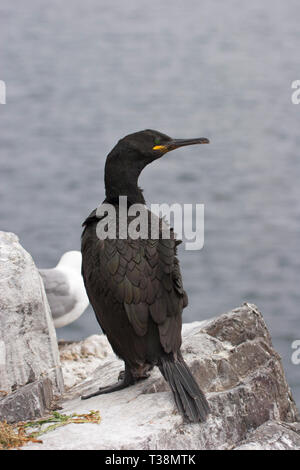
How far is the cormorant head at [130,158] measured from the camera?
5.39 m

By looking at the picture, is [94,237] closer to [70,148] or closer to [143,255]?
[143,255]

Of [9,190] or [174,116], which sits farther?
[174,116]

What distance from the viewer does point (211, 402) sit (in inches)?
190

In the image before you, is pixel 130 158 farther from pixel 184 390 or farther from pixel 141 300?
pixel 184 390

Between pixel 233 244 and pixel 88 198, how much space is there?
8.54 feet

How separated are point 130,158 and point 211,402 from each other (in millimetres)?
1693

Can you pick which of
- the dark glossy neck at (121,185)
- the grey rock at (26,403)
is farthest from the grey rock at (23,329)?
the dark glossy neck at (121,185)

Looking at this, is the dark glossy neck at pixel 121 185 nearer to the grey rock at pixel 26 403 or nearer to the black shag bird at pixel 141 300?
the black shag bird at pixel 141 300

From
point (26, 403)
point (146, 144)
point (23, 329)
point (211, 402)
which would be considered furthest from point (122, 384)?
point (146, 144)

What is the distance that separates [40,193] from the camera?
14.3m

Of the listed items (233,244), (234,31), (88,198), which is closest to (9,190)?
(88,198)

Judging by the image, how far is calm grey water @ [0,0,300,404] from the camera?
494 inches

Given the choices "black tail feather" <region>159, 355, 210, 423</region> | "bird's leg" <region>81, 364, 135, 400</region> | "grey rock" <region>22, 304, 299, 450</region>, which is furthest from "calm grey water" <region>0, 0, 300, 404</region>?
"black tail feather" <region>159, 355, 210, 423</region>

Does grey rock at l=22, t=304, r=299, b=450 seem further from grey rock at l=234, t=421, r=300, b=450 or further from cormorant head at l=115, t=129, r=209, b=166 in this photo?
cormorant head at l=115, t=129, r=209, b=166
